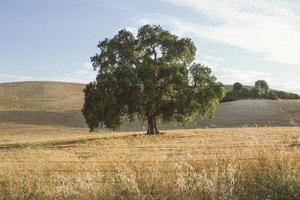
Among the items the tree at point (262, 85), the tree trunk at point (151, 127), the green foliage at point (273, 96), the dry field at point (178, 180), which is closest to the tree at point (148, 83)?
the tree trunk at point (151, 127)

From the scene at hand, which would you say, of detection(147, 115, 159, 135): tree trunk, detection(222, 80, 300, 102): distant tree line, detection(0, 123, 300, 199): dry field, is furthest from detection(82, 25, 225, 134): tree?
detection(222, 80, 300, 102): distant tree line

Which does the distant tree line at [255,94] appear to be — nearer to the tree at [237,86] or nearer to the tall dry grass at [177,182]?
the tree at [237,86]

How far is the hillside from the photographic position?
3132 inches

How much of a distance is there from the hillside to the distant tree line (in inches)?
748

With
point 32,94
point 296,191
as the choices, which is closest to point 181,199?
point 296,191

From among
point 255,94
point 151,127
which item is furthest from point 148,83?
point 255,94

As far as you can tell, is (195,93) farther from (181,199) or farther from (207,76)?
(181,199)

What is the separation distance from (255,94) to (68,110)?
163 ft

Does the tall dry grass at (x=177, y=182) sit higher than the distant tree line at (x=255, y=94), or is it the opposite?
the distant tree line at (x=255, y=94)

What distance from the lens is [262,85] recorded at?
439 feet

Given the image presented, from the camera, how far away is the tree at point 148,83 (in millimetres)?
48094

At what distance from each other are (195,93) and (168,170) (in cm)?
4088

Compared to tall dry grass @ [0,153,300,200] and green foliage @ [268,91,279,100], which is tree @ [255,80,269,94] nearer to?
green foliage @ [268,91,279,100]

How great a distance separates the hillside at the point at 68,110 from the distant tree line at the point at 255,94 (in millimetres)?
18998
